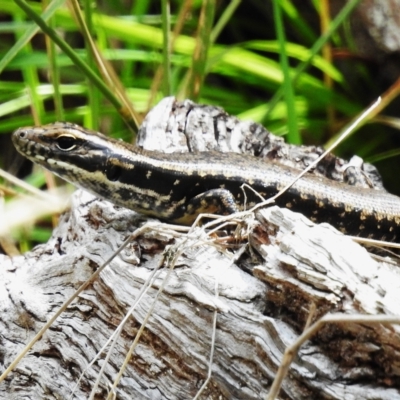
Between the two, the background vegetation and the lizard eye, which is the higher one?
the background vegetation

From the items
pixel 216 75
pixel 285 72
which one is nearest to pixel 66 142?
pixel 285 72

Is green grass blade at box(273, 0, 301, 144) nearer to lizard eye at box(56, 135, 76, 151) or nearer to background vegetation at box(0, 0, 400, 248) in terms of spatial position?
background vegetation at box(0, 0, 400, 248)

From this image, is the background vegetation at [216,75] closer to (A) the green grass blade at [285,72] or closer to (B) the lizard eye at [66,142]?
(A) the green grass blade at [285,72]

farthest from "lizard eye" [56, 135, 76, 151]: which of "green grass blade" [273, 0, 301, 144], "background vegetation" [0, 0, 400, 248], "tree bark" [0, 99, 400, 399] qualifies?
"green grass blade" [273, 0, 301, 144]

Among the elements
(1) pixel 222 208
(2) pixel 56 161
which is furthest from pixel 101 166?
(1) pixel 222 208

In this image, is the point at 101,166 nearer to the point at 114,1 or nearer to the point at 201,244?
the point at 201,244

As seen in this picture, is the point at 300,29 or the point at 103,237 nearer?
the point at 103,237
